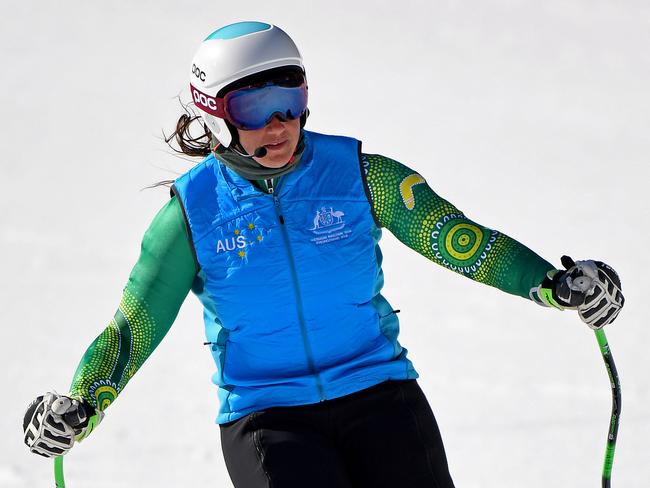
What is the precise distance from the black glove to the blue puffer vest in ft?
1.90

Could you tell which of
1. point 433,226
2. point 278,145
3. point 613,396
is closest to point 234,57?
point 278,145

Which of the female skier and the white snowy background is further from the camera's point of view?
the white snowy background

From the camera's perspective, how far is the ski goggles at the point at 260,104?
3785 millimetres

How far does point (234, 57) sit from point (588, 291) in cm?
121

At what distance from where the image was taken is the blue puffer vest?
381cm

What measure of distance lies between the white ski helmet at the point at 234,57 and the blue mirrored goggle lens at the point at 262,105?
0.14 feet

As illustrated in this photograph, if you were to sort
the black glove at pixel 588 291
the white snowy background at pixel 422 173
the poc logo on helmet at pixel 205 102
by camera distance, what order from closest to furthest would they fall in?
the black glove at pixel 588 291 < the poc logo on helmet at pixel 205 102 < the white snowy background at pixel 422 173

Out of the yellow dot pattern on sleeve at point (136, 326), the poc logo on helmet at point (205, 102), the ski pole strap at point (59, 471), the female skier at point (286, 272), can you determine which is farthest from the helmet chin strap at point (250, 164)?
the ski pole strap at point (59, 471)

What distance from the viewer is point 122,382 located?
3.85 metres

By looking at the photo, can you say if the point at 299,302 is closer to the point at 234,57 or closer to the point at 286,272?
the point at 286,272

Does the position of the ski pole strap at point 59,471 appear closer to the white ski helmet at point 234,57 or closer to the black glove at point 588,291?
the white ski helmet at point 234,57

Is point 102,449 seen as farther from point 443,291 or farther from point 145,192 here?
point 145,192

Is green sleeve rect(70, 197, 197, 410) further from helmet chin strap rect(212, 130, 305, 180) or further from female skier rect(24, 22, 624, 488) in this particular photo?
helmet chin strap rect(212, 130, 305, 180)

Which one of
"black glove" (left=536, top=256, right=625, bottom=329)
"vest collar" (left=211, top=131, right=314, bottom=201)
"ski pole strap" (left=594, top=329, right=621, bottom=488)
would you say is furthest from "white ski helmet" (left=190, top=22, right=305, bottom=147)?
"ski pole strap" (left=594, top=329, right=621, bottom=488)
